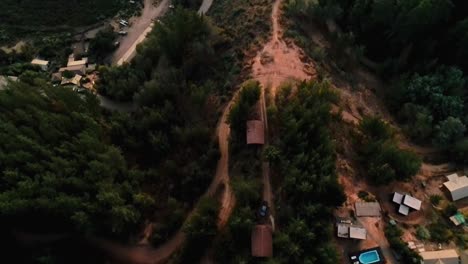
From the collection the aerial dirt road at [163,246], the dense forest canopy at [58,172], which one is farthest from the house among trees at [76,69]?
the aerial dirt road at [163,246]

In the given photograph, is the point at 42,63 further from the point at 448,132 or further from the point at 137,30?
the point at 448,132

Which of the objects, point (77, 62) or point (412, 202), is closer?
point (412, 202)

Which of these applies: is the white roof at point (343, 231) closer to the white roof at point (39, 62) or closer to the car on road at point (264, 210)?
the car on road at point (264, 210)

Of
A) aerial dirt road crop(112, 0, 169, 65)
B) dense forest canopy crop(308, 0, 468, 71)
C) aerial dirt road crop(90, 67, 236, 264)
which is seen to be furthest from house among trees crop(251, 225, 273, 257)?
aerial dirt road crop(112, 0, 169, 65)

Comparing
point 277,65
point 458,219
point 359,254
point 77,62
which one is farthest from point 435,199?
point 77,62

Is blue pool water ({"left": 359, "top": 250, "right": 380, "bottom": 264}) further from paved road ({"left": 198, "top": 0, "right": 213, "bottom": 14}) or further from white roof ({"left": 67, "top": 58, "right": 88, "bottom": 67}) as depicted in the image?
white roof ({"left": 67, "top": 58, "right": 88, "bottom": 67})

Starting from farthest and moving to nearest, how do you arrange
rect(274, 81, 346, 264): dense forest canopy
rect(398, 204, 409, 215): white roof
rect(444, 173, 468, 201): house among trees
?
rect(444, 173, 468, 201): house among trees → rect(398, 204, 409, 215): white roof → rect(274, 81, 346, 264): dense forest canopy
